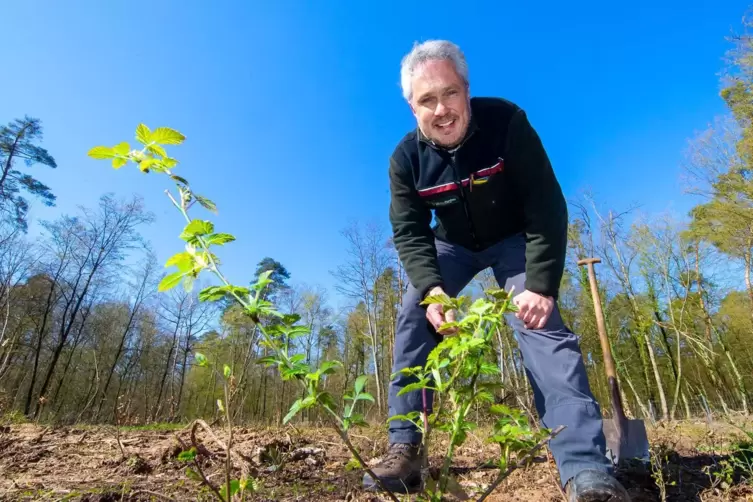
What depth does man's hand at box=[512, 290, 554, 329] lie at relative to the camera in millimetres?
1561

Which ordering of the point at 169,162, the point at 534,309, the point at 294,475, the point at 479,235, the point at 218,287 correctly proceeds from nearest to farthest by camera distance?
the point at 218,287 < the point at 169,162 < the point at 534,309 < the point at 479,235 < the point at 294,475

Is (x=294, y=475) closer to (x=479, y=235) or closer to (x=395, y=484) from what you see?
(x=395, y=484)

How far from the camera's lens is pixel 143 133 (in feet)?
3.19

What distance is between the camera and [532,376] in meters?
1.65

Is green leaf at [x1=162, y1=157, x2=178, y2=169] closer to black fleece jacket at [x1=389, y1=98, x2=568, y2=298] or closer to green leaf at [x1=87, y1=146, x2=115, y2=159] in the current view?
green leaf at [x1=87, y1=146, x2=115, y2=159]

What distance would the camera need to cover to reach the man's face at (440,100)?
1645 millimetres

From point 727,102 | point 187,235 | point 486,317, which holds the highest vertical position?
point 727,102

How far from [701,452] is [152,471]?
13.1 feet

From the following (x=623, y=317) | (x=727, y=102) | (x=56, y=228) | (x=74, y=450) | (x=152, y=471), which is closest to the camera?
(x=152, y=471)

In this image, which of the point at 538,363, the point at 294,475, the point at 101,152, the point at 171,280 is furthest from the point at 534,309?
the point at 294,475

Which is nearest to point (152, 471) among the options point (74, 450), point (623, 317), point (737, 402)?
point (74, 450)

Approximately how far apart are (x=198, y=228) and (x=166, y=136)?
0.28 metres

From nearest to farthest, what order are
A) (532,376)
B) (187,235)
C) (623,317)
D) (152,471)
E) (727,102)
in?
1. (187,235)
2. (532,376)
3. (152,471)
4. (727,102)
5. (623,317)

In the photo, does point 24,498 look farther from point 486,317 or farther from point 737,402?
point 737,402
